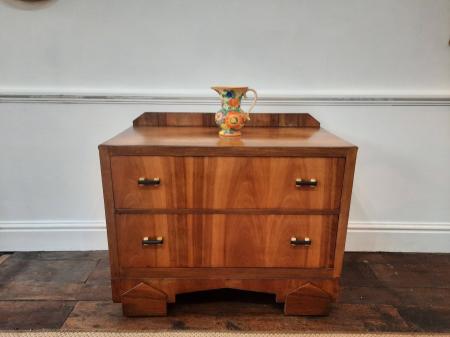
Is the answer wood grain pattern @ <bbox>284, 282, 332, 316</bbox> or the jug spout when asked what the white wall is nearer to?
the jug spout

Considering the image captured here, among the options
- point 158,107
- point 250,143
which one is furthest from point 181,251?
point 158,107

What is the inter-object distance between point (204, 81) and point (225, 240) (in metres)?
0.73

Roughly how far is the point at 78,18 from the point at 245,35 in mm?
713

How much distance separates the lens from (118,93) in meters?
1.39

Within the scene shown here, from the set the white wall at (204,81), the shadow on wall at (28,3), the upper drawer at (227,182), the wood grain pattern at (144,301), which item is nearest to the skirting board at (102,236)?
the white wall at (204,81)

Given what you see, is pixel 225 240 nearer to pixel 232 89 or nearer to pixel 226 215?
pixel 226 215

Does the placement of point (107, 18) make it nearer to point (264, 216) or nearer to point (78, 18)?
point (78, 18)

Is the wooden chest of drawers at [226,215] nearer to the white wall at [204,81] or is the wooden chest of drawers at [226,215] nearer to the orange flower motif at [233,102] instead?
the orange flower motif at [233,102]

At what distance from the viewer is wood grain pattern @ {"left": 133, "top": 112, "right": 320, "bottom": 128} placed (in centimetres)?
135

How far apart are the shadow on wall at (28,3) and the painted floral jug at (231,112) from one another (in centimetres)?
84

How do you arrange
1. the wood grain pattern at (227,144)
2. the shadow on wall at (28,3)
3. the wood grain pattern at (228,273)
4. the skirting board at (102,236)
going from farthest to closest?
the skirting board at (102,236)
the shadow on wall at (28,3)
the wood grain pattern at (228,273)
the wood grain pattern at (227,144)

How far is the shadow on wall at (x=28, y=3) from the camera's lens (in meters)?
1.30

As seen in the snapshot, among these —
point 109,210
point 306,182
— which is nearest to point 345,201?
point 306,182

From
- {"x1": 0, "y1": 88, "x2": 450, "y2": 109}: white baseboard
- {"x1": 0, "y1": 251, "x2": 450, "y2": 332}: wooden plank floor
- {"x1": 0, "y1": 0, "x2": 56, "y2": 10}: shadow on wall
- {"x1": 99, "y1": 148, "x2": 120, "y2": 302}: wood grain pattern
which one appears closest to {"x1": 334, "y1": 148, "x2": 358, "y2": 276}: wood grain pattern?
{"x1": 0, "y1": 251, "x2": 450, "y2": 332}: wooden plank floor
